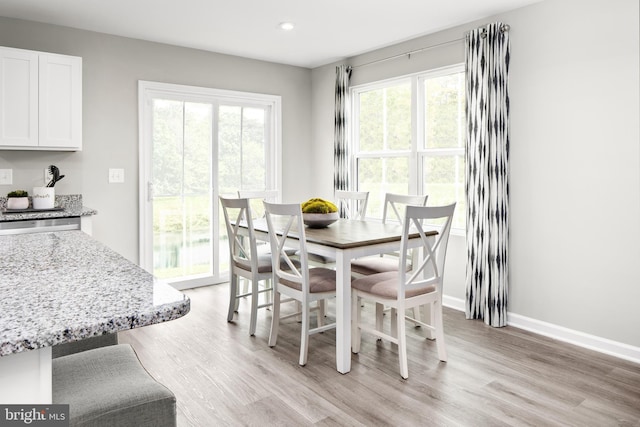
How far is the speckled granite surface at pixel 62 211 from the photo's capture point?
3.28 meters

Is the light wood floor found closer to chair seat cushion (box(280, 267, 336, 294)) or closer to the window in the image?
chair seat cushion (box(280, 267, 336, 294))

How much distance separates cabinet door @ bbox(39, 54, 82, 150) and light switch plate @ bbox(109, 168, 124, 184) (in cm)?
45

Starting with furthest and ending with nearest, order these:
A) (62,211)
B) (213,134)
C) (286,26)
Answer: (213,134)
(286,26)
(62,211)

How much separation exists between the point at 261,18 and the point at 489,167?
2.24 m

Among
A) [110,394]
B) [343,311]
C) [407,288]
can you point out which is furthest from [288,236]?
[110,394]

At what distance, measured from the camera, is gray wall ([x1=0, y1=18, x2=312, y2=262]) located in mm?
3756

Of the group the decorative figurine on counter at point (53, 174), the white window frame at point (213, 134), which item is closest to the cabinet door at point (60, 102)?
the decorative figurine on counter at point (53, 174)

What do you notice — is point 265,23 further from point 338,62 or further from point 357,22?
point 338,62

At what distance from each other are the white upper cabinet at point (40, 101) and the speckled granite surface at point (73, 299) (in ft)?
8.59

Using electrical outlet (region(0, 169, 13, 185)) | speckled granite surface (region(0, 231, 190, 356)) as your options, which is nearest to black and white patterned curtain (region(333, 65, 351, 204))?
electrical outlet (region(0, 169, 13, 185))

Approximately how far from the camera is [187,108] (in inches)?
183

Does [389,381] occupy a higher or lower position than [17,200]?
lower

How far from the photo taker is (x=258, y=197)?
4.32m

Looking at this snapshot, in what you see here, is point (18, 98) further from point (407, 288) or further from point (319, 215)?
point (407, 288)
